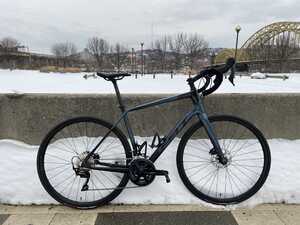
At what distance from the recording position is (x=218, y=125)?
11.2 feet

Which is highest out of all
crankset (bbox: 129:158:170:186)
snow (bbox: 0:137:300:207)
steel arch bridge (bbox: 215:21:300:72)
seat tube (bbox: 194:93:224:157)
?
steel arch bridge (bbox: 215:21:300:72)

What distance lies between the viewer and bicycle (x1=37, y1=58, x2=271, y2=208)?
2850 mm

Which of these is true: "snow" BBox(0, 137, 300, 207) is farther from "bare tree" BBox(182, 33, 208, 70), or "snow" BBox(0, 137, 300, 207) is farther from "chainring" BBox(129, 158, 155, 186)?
"bare tree" BBox(182, 33, 208, 70)

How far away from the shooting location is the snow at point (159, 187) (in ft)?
9.59

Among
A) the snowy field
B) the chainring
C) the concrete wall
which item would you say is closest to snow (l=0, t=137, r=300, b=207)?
the chainring

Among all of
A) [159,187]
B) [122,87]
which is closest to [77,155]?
[159,187]

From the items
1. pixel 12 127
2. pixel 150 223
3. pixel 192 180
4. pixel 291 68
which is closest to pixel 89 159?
pixel 150 223

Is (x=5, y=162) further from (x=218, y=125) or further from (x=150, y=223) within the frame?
(x=218, y=125)

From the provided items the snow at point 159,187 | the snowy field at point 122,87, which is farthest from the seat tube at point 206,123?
the snowy field at point 122,87

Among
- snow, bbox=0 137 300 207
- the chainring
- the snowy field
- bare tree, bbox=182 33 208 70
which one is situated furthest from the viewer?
bare tree, bbox=182 33 208 70

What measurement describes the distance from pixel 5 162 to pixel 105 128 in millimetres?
1231

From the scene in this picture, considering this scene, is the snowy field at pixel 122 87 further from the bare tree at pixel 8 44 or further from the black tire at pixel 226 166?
the bare tree at pixel 8 44

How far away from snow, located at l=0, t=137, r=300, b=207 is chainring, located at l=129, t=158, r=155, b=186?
211mm

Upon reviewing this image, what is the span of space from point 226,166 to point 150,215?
2.90 ft
